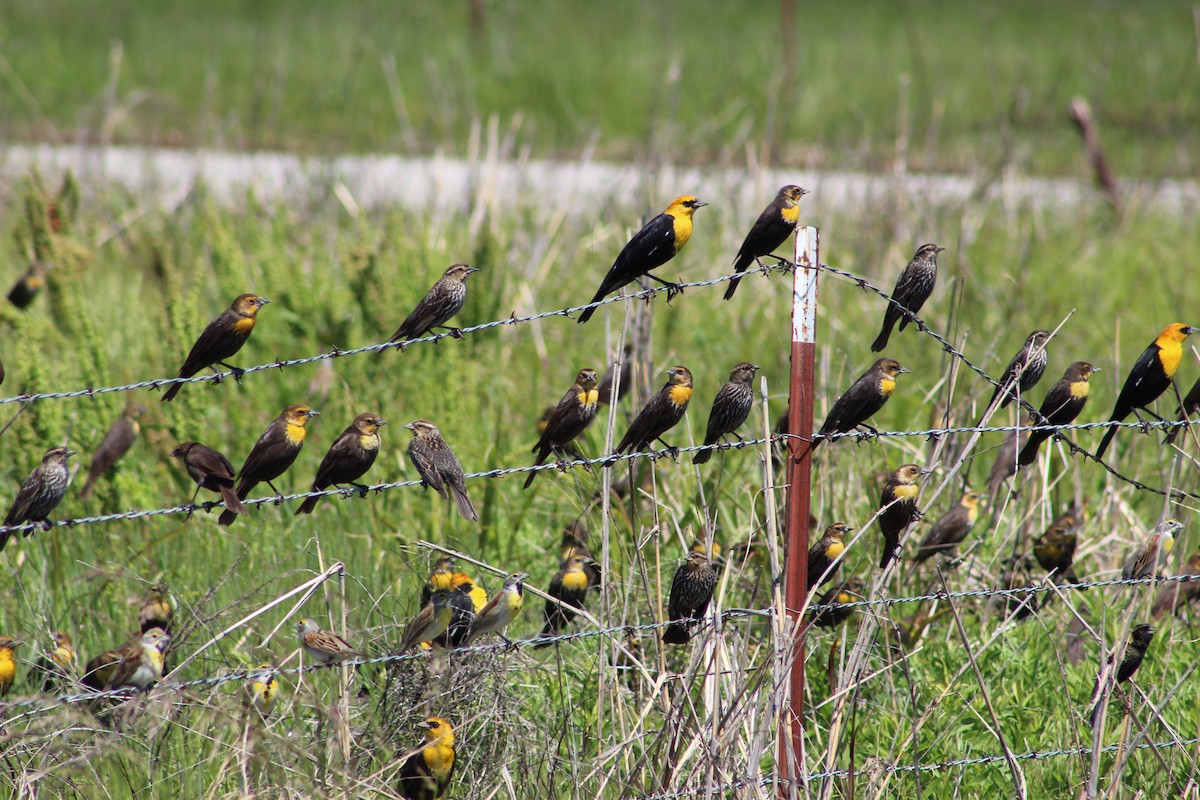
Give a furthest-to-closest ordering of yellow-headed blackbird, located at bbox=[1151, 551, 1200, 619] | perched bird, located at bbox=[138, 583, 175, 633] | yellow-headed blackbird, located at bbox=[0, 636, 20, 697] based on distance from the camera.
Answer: yellow-headed blackbird, located at bbox=[1151, 551, 1200, 619], perched bird, located at bbox=[138, 583, 175, 633], yellow-headed blackbird, located at bbox=[0, 636, 20, 697]

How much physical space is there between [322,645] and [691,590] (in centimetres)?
106

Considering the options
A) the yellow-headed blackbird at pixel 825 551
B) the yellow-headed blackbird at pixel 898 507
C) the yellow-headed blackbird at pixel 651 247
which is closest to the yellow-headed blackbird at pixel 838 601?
the yellow-headed blackbird at pixel 825 551

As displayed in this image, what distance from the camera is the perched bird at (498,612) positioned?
11.7 feet

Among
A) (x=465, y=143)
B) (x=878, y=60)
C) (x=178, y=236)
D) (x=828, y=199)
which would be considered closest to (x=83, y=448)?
(x=178, y=236)

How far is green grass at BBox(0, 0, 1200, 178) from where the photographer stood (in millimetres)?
14281

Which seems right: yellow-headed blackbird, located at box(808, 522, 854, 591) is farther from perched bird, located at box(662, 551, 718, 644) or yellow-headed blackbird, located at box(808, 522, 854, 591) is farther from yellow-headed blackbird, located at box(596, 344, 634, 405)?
yellow-headed blackbird, located at box(596, 344, 634, 405)

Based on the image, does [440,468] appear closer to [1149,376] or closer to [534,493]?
[534,493]

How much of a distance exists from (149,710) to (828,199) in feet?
25.6

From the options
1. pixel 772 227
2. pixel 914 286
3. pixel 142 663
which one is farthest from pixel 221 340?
pixel 914 286

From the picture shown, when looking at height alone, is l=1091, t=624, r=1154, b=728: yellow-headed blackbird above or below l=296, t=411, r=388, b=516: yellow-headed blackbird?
below

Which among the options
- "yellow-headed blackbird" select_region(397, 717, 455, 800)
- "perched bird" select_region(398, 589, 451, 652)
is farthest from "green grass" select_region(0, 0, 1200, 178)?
"yellow-headed blackbird" select_region(397, 717, 455, 800)

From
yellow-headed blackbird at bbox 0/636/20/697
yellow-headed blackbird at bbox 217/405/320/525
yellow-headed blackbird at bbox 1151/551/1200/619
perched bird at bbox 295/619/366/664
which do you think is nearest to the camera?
perched bird at bbox 295/619/366/664

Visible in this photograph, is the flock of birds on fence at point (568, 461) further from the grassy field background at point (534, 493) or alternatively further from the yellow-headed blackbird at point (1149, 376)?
the grassy field background at point (534, 493)

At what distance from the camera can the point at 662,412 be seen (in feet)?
11.5
